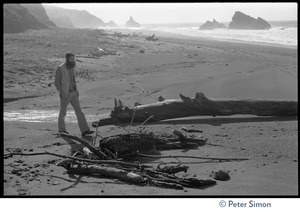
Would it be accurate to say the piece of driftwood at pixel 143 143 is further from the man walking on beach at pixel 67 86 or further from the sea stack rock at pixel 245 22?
the sea stack rock at pixel 245 22

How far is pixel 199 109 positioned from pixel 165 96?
310 centimetres

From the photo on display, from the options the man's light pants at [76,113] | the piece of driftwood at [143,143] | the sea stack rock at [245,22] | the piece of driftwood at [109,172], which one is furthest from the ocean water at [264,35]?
the piece of driftwood at [109,172]

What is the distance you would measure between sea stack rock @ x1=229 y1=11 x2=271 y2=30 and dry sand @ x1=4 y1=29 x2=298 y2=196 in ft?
181

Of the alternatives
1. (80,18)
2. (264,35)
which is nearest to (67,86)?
(264,35)

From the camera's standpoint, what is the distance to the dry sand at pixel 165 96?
197 inches

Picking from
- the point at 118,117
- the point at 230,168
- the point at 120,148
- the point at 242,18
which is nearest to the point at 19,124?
the point at 118,117

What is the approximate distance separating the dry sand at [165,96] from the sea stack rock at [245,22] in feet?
181

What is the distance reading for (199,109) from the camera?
8.13 metres

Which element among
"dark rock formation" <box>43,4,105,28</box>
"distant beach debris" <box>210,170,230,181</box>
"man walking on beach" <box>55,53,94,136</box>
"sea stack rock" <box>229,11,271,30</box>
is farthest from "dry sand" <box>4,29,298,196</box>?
"dark rock formation" <box>43,4,105,28</box>

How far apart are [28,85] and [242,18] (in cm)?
7507

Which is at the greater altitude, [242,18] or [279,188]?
[242,18]

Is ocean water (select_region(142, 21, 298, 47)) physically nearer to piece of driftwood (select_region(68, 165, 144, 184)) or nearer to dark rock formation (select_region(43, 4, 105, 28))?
piece of driftwood (select_region(68, 165, 144, 184))

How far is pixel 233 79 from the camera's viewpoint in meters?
13.2

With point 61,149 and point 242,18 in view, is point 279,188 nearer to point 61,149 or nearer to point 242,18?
point 61,149
